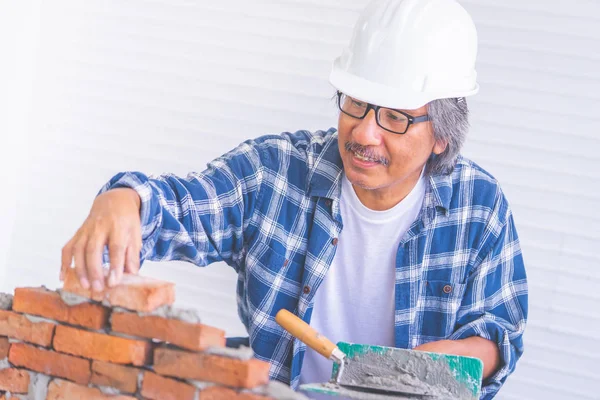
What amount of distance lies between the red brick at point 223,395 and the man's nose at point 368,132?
1.09m

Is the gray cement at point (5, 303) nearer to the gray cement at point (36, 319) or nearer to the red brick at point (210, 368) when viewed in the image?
the gray cement at point (36, 319)

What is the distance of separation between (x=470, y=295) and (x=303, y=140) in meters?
0.81

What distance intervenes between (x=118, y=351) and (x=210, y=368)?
0.80 ft

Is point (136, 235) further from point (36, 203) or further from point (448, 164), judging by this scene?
point (36, 203)

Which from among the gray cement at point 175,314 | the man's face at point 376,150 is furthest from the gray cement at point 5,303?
the man's face at point 376,150

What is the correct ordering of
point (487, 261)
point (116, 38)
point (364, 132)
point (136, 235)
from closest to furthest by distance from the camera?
point (136, 235) < point (364, 132) < point (487, 261) < point (116, 38)

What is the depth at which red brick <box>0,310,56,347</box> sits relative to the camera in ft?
7.16

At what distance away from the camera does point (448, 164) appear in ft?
10.3

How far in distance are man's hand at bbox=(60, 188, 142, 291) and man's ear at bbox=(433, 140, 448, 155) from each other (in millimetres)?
1197

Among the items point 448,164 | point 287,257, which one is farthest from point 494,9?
point 287,257

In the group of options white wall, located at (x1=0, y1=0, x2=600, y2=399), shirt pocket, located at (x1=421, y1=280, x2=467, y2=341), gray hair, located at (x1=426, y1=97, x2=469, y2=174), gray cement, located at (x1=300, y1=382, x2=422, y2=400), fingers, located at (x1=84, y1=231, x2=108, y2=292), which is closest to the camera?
fingers, located at (x1=84, y1=231, x2=108, y2=292)

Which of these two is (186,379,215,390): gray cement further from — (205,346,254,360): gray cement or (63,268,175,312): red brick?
(63,268,175,312): red brick

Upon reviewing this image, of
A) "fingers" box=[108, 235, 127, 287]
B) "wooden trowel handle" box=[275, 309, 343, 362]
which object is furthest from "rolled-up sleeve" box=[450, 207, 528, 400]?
"fingers" box=[108, 235, 127, 287]

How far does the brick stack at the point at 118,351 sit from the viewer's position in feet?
6.68
